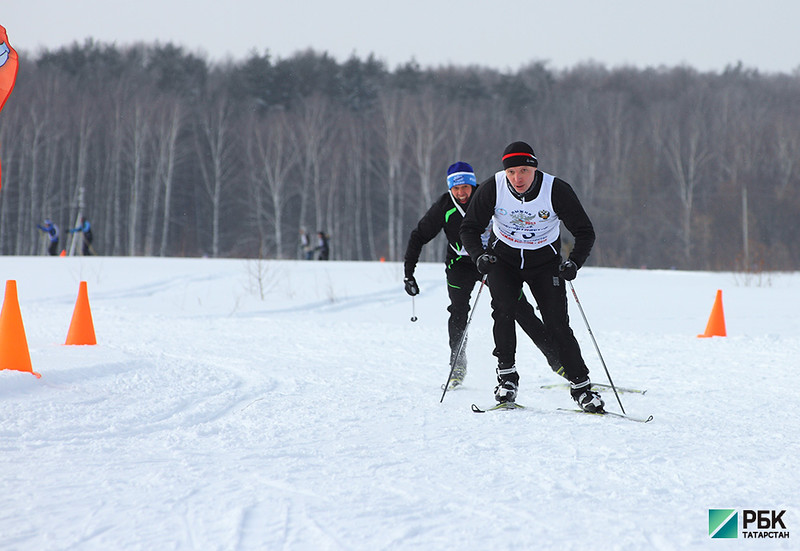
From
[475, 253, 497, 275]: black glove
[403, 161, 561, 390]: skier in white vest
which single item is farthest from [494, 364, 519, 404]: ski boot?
[403, 161, 561, 390]: skier in white vest

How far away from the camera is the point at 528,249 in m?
4.48

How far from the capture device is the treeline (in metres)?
40.7

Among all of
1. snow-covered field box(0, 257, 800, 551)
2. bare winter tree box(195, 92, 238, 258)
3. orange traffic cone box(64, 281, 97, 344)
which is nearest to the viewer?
snow-covered field box(0, 257, 800, 551)

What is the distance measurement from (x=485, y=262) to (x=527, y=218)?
347 mm

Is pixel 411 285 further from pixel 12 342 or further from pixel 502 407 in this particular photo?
pixel 12 342

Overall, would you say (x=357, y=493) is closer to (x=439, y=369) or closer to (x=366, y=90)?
(x=439, y=369)

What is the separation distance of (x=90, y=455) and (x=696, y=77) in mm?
62174

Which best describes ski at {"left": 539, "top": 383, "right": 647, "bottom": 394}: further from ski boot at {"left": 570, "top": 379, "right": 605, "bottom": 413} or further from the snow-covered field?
ski boot at {"left": 570, "top": 379, "right": 605, "bottom": 413}

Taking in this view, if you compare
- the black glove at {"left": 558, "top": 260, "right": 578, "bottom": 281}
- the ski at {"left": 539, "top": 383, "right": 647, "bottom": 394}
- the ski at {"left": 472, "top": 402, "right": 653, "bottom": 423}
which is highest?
the black glove at {"left": 558, "top": 260, "right": 578, "bottom": 281}

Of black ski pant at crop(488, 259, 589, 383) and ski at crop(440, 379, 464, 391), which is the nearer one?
black ski pant at crop(488, 259, 589, 383)

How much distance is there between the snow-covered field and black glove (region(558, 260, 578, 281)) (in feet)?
2.53

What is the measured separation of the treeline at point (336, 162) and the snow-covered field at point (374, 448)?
103 ft

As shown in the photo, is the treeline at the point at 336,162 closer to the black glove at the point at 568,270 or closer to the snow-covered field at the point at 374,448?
the snow-covered field at the point at 374,448

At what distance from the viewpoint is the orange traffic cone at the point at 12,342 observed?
498cm
